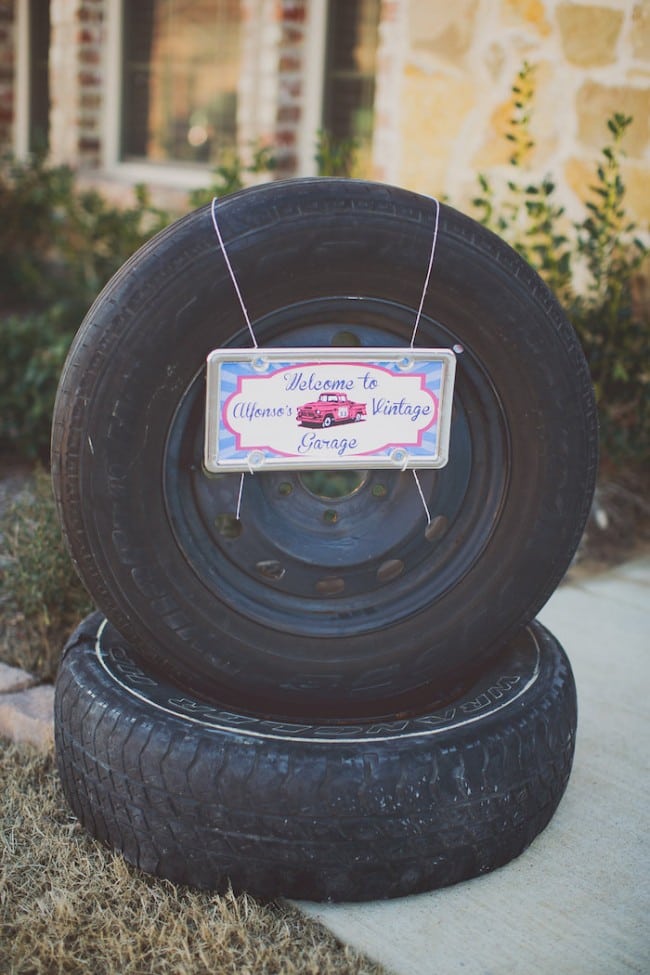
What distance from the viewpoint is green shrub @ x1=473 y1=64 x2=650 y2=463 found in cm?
427

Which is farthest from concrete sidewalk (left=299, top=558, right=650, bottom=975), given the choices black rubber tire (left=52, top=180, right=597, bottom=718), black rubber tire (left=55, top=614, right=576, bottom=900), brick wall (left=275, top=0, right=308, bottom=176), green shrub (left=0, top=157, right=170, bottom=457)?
brick wall (left=275, top=0, right=308, bottom=176)

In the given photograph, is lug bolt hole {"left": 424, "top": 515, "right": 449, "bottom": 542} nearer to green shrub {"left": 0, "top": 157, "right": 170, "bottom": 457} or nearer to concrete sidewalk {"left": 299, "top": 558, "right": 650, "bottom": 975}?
concrete sidewalk {"left": 299, "top": 558, "right": 650, "bottom": 975}

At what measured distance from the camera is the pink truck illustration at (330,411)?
232 cm

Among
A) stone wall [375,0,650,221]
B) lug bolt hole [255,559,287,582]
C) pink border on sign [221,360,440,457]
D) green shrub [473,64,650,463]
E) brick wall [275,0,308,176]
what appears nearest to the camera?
pink border on sign [221,360,440,457]

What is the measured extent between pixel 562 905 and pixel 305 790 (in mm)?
602

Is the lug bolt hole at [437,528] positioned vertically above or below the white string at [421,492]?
below

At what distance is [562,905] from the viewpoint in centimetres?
222

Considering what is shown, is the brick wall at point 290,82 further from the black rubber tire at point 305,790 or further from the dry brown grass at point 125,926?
the dry brown grass at point 125,926

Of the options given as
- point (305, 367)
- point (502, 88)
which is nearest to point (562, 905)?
point (305, 367)

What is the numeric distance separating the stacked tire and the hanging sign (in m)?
0.05

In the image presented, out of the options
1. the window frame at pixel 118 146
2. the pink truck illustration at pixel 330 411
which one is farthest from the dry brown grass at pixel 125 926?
the window frame at pixel 118 146

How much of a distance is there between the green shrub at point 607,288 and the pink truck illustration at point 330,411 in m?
2.15

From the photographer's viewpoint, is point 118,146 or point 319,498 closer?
point 319,498

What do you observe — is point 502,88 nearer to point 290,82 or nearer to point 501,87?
point 501,87
